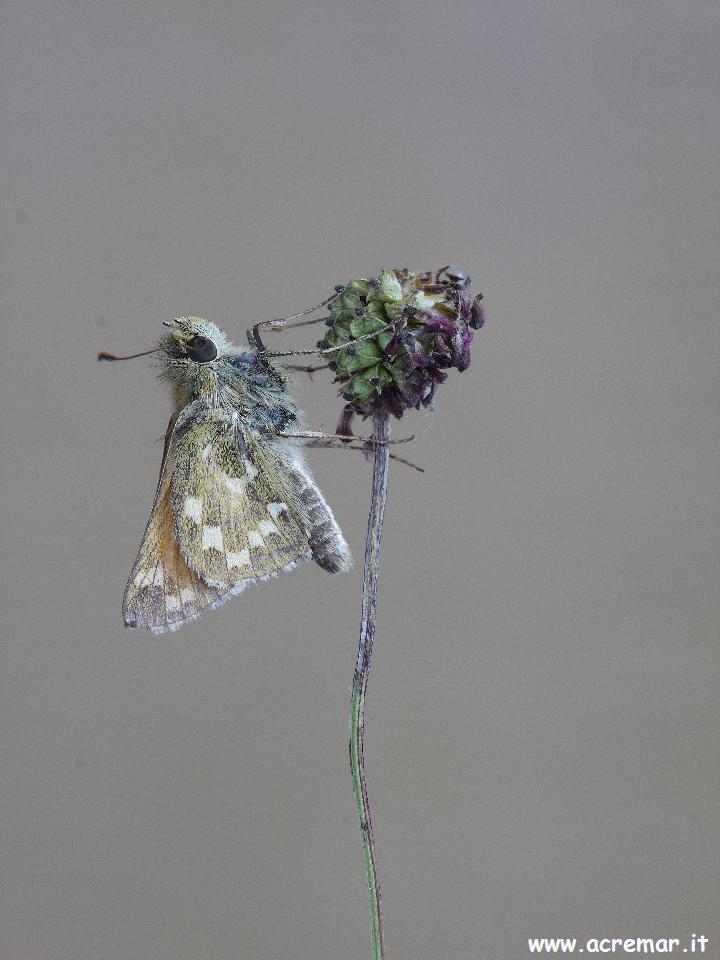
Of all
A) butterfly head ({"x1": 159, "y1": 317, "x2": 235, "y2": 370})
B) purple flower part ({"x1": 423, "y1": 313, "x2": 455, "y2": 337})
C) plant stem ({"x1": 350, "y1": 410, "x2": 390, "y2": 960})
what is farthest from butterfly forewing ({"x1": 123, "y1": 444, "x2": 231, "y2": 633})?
purple flower part ({"x1": 423, "y1": 313, "x2": 455, "y2": 337})

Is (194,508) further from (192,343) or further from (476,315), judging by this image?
(476,315)

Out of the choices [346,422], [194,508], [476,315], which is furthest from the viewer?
[194,508]

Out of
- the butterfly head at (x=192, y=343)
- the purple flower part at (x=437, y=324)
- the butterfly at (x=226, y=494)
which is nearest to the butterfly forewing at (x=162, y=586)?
the butterfly at (x=226, y=494)

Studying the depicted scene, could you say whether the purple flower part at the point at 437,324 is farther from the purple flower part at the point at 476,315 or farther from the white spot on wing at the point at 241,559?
the white spot on wing at the point at 241,559

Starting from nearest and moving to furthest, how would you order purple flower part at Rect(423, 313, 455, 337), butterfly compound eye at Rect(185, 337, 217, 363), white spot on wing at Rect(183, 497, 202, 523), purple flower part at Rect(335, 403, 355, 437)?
purple flower part at Rect(423, 313, 455, 337)
purple flower part at Rect(335, 403, 355, 437)
butterfly compound eye at Rect(185, 337, 217, 363)
white spot on wing at Rect(183, 497, 202, 523)

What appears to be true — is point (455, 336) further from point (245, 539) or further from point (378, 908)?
point (378, 908)

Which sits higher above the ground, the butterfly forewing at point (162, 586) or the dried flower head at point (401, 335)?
the dried flower head at point (401, 335)

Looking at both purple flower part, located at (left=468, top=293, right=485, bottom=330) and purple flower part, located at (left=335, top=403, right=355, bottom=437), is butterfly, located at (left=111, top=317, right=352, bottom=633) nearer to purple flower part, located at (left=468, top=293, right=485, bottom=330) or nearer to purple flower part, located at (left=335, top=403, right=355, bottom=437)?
purple flower part, located at (left=335, top=403, right=355, bottom=437)

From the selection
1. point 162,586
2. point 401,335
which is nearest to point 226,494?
point 162,586

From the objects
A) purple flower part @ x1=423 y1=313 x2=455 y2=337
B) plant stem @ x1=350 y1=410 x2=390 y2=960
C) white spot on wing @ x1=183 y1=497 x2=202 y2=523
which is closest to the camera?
plant stem @ x1=350 y1=410 x2=390 y2=960
